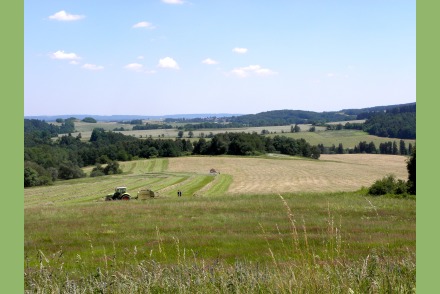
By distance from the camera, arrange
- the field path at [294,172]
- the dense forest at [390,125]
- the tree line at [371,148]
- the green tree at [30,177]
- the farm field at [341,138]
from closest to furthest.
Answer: the field path at [294,172] < the green tree at [30,177] < the tree line at [371,148] < the dense forest at [390,125] < the farm field at [341,138]

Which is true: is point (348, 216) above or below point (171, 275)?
below

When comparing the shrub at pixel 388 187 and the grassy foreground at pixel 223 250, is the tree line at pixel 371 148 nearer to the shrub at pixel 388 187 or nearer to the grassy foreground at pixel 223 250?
the shrub at pixel 388 187

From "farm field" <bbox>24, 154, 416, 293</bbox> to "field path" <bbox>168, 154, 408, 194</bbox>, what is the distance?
49cm

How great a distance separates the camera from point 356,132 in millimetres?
163500

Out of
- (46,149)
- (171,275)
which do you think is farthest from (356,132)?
(171,275)

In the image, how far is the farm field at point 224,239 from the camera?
16.3 feet

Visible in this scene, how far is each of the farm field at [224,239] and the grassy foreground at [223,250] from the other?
0.03 meters

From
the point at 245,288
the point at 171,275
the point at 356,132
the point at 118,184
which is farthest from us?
the point at 356,132

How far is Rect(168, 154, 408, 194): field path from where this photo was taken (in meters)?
67.8

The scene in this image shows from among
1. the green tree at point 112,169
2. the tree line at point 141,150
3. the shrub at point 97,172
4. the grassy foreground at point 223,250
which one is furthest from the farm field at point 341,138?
the grassy foreground at point 223,250

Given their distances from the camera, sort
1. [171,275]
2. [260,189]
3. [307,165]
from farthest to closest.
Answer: [307,165] → [260,189] → [171,275]

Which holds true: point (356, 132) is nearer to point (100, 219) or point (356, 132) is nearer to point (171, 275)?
point (100, 219)

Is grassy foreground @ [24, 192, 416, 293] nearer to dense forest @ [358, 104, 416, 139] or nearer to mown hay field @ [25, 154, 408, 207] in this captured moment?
mown hay field @ [25, 154, 408, 207]

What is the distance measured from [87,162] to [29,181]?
31.7 meters
